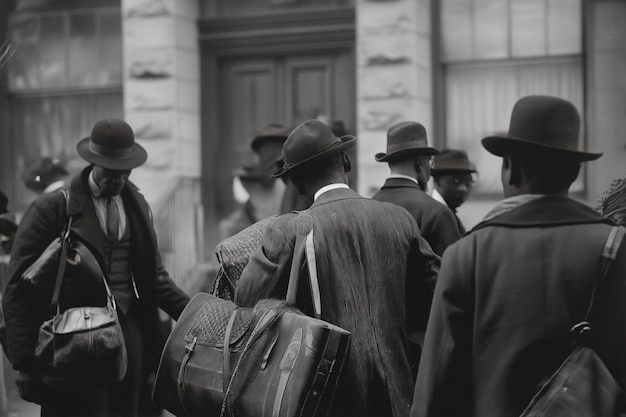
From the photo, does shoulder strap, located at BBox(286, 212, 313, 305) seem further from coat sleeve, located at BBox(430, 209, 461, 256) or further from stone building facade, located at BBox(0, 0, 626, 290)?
stone building facade, located at BBox(0, 0, 626, 290)

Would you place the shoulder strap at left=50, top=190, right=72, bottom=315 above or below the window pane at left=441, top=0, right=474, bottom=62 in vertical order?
below

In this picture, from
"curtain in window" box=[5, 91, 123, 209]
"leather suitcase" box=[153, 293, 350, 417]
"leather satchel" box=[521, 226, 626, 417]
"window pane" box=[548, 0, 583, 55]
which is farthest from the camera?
"curtain in window" box=[5, 91, 123, 209]

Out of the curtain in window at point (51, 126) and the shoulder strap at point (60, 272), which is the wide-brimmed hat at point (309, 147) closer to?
the shoulder strap at point (60, 272)

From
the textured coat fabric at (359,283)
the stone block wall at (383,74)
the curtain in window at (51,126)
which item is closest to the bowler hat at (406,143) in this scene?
the textured coat fabric at (359,283)

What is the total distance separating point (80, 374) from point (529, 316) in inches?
138

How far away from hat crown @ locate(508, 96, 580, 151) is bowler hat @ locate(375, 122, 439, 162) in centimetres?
255

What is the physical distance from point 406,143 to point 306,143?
1.60 m

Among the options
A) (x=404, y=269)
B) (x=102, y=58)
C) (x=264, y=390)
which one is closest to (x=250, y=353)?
(x=264, y=390)

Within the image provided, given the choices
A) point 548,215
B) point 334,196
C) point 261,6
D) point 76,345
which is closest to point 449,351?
point 548,215

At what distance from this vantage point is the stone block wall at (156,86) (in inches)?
478

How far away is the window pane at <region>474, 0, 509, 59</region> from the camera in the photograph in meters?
11.7

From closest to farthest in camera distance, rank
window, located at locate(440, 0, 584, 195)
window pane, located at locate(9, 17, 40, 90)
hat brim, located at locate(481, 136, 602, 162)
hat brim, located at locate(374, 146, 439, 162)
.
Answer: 1. hat brim, located at locate(481, 136, 602, 162)
2. hat brim, located at locate(374, 146, 439, 162)
3. window, located at locate(440, 0, 584, 195)
4. window pane, located at locate(9, 17, 40, 90)

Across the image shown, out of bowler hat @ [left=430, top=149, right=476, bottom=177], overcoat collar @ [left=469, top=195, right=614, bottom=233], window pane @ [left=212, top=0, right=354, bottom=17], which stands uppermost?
window pane @ [left=212, top=0, right=354, bottom=17]

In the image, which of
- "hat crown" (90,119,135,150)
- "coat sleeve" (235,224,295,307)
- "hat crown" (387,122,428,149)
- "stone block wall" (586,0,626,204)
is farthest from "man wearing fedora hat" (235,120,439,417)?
"stone block wall" (586,0,626,204)
